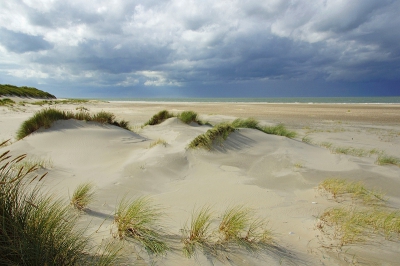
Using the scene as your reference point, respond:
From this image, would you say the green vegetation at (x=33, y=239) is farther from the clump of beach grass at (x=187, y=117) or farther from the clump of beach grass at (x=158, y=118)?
the clump of beach grass at (x=158, y=118)

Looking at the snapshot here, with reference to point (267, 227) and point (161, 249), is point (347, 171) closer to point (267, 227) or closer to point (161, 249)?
point (267, 227)

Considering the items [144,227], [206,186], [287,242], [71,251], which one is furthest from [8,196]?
[206,186]

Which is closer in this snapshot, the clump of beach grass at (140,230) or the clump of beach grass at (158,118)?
the clump of beach grass at (140,230)

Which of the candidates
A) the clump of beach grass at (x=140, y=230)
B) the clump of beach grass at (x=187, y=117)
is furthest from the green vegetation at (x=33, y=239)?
the clump of beach grass at (x=187, y=117)

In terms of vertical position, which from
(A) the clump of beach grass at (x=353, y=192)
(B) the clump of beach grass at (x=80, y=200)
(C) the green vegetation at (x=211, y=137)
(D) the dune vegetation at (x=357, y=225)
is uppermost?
(C) the green vegetation at (x=211, y=137)

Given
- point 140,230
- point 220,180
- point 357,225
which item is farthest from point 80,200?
point 357,225

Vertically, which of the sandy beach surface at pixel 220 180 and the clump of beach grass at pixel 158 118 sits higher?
the clump of beach grass at pixel 158 118

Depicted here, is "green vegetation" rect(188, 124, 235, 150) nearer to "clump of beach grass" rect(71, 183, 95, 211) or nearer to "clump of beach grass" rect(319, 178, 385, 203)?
"clump of beach grass" rect(319, 178, 385, 203)

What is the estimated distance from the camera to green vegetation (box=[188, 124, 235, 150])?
672 cm

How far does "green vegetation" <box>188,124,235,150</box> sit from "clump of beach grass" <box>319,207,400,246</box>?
3.85 metres

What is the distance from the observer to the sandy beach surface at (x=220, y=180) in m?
2.55

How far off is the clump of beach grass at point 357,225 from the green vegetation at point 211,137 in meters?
3.85

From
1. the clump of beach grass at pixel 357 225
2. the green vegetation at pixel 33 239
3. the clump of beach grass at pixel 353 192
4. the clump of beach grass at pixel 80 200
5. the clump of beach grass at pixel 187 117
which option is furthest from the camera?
the clump of beach grass at pixel 187 117

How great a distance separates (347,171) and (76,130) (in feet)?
24.1
